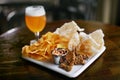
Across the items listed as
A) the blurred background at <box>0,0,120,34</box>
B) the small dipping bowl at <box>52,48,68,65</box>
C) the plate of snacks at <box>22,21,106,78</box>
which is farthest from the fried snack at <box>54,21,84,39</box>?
the blurred background at <box>0,0,120,34</box>

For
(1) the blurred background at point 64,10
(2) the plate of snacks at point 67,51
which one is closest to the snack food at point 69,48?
(2) the plate of snacks at point 67,51

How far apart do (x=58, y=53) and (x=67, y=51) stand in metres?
0.05

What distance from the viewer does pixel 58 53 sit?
100 cm

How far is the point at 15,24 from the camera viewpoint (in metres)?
2.38

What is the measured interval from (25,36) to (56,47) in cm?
37

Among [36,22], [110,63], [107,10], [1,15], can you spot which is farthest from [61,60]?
[107,10]

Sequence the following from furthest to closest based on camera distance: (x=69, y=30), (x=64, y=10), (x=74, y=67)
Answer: (x=64, y=10) → (x=69, y=30) → (x=74, y=67)

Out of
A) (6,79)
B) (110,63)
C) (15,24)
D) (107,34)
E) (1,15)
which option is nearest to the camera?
(6,79)

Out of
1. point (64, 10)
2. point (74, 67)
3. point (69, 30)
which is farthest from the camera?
point (64, 10)

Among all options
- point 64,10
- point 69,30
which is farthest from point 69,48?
point 64,10

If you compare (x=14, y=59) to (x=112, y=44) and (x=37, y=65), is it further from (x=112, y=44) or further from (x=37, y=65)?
(x=112, y=44)

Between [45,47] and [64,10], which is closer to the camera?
[45,47]

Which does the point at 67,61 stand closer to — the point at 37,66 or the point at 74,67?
the point at 74,67

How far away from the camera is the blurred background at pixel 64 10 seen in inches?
89.4
